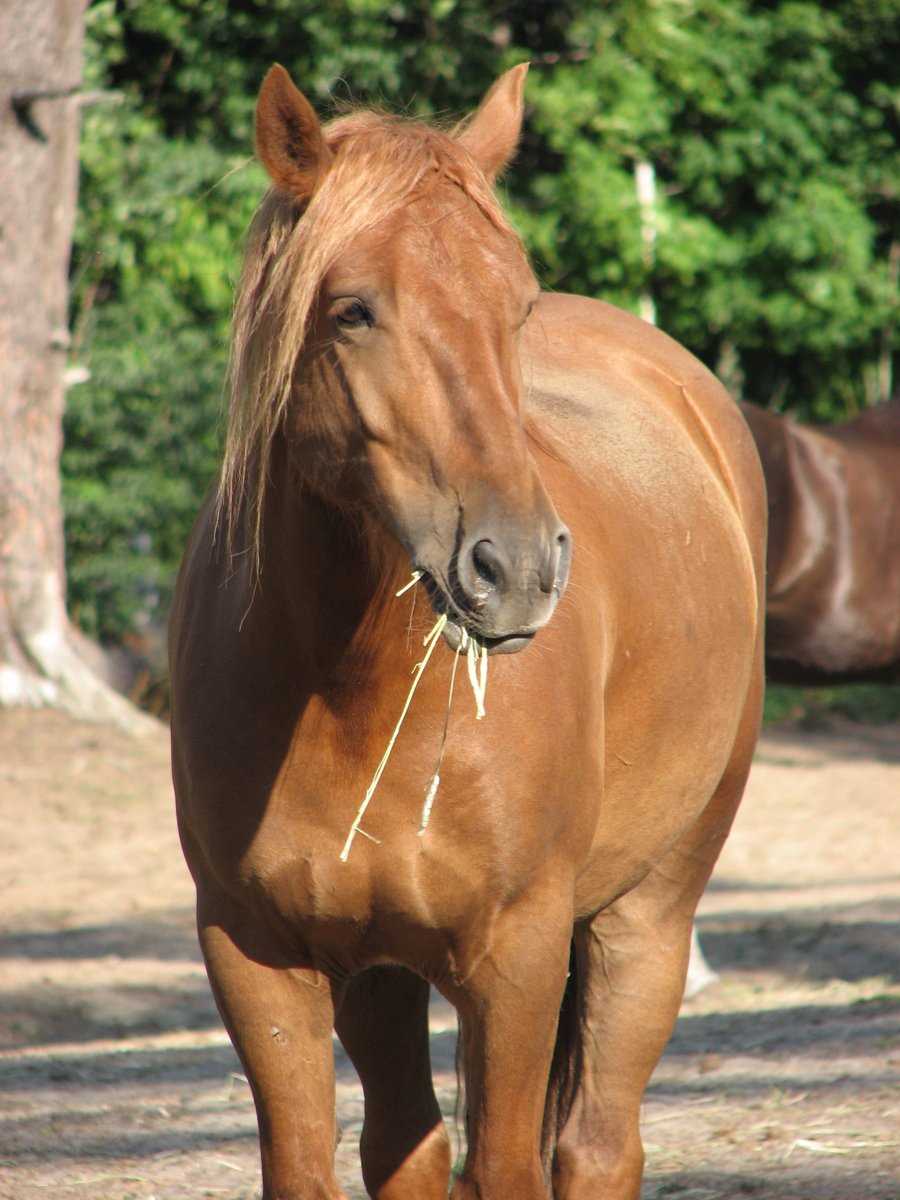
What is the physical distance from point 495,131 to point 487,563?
0.95 meters

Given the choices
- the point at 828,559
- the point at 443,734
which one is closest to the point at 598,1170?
the point at 443,734

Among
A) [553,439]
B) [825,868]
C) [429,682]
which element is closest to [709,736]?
[553,439]

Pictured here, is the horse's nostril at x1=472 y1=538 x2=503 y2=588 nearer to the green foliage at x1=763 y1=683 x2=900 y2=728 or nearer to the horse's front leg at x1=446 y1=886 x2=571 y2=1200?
the horse's front leg at x1=446 y1=886 x2=571 y2=1200

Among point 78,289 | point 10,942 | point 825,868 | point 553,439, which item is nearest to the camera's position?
point 553,439

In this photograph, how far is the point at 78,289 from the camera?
12.2 meters

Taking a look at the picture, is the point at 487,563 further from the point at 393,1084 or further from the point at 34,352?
the point at 34,352

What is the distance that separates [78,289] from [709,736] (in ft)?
32.8

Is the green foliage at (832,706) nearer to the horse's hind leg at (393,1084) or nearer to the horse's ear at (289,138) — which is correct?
the horse's hind leg at (393,1084)

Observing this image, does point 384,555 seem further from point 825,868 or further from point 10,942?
point 825,868

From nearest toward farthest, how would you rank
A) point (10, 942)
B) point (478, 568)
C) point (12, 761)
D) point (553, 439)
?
1. point (478, 568)
2. point (553, 439)
3. point (10, 942)
4. point (12, 761)

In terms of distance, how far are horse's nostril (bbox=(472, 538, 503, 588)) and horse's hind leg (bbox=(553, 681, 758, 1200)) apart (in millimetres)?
1469

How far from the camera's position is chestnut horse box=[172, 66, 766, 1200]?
6.82ft

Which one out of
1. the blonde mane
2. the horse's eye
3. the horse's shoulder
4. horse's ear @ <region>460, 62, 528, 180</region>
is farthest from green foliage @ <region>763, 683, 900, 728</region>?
the horse's eye

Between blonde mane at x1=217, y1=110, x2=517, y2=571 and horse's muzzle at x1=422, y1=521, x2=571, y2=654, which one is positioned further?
blonde mane at x1=217, y1=110, x2=517, y2=571
